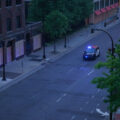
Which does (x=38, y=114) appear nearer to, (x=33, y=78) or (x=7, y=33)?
(x=33, y=78)

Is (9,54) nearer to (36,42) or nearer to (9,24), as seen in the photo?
(9,24)

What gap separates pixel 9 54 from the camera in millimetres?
50188

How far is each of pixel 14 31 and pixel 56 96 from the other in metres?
17.3

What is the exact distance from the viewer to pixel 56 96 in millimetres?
36469

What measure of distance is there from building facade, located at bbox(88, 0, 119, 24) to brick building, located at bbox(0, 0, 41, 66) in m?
33.3

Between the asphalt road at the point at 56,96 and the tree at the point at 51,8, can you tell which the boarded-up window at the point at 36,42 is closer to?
the tree at the point at 51,8

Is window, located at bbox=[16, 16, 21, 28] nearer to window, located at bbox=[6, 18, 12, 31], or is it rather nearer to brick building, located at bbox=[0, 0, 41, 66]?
brick building, located at bbox=[0, 0, 41, 66]

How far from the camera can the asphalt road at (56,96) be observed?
1237 inches

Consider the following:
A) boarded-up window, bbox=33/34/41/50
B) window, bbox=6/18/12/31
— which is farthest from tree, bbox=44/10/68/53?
window, bbox=6/18/12/31

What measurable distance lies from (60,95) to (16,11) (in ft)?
62.8


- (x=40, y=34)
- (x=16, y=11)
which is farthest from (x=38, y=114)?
(x=40, y=34)

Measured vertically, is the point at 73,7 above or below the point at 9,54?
above

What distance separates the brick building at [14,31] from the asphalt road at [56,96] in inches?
206

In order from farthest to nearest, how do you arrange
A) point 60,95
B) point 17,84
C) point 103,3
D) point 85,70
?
point 103,3, point 85,70, point 17,84, point 60,95
